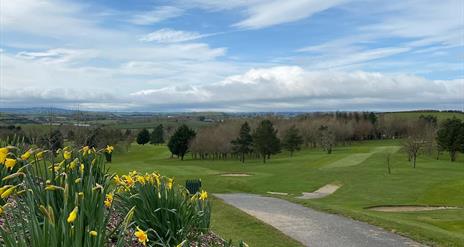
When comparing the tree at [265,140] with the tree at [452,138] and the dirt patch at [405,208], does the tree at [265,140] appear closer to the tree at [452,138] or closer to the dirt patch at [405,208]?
the tree at [452,138]

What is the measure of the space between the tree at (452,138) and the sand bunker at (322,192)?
36.9 metres

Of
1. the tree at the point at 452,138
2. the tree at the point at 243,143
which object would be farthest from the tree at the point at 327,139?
the tree at the point at 452,138

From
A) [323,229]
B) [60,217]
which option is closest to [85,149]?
[60,217]

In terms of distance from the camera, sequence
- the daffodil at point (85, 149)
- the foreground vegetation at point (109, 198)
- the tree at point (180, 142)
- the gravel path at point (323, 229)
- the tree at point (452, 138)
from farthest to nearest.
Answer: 1. the tree at point (180, 142)
2. the tree at point (452, 138)
3. the gravel path at point (323, 229)
4. the daffodil at point (85, 149)
5. the foreground vegetation at point (109, 198)

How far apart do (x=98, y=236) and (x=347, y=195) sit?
29.1 metres

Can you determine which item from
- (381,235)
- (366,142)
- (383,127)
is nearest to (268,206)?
(381,235)

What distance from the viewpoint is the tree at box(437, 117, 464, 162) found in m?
65.2

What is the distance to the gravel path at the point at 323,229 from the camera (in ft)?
34.2

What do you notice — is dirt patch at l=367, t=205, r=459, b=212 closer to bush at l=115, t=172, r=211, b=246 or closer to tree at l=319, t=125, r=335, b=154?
bush at l=115, t=172, r=211, b=246

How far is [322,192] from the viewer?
33.7 meters

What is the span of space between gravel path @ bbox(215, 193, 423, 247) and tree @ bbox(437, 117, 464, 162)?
184ft

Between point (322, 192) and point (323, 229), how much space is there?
869 inches

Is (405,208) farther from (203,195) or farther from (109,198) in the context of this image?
(109,198)

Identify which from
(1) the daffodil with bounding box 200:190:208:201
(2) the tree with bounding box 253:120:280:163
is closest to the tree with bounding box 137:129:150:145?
(2) the tree with bounding box 253:120:280:163
